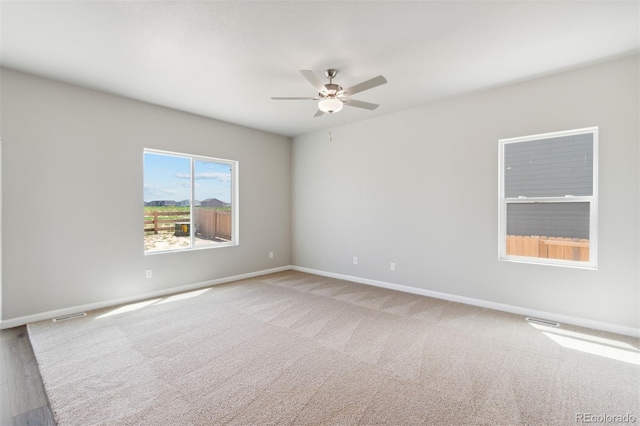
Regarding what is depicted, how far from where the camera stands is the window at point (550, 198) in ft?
10.7

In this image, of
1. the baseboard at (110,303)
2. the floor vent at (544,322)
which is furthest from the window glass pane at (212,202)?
the floor vent at (544,322)

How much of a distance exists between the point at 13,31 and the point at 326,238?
15.3 feet

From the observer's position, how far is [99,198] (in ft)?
12.4

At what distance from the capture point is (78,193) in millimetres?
3635

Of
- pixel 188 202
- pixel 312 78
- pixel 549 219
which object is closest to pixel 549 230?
pixel 549 219

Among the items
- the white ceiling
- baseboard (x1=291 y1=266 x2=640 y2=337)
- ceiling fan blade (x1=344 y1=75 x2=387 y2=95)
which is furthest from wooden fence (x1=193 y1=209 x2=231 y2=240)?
ceiling fan blade (x1=344 y1=75 x2=387 y2=95)

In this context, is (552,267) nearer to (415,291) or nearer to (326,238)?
(415,291)

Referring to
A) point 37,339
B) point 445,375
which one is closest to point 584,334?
point 445,375

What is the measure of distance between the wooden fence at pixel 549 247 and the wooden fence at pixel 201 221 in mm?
4418

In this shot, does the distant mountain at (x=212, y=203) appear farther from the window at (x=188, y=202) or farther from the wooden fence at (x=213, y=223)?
the wooden fence at (x=213, y=223)

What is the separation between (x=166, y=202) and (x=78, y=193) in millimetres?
1088

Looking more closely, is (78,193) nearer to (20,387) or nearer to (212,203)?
(212,203)

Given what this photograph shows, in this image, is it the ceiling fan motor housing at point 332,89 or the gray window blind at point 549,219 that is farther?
the gray window blind at point 549,219

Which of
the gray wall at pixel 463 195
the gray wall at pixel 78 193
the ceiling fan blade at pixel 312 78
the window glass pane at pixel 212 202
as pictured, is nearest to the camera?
the ceiling fan blade at pixel 312 78
